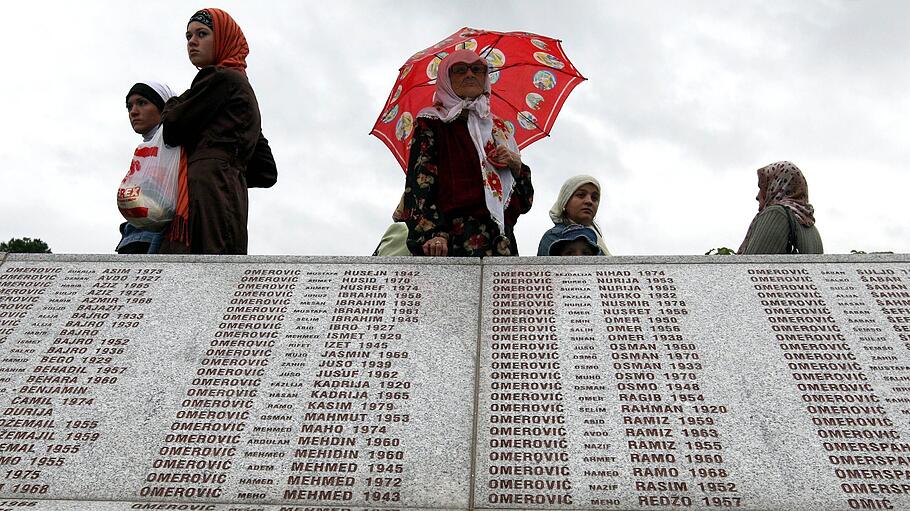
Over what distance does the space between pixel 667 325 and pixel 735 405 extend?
0.74 metres

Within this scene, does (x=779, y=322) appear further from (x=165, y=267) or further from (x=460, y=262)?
(x=165, y=267)

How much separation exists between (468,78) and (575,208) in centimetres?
138

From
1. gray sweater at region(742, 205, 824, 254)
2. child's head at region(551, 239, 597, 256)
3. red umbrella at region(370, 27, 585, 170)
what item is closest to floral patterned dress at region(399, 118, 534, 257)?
child's head at region(551, 239, 597, 256)

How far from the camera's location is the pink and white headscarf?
19.4 feet

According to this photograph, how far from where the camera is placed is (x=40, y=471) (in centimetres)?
379

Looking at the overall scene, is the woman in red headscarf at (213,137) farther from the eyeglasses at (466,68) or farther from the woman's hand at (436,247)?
the eyeglasses at (466,68)

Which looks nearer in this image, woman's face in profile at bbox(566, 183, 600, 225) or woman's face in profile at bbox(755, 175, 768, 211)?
woman's face in profile at bbox(566, 183, 600, 225)

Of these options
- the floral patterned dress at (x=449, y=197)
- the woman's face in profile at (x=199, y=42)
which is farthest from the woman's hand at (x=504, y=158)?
the woman's face in profile at (x=199, y=42)

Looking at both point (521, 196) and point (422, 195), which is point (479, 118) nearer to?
point (521, 196)

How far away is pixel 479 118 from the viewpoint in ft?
20.2

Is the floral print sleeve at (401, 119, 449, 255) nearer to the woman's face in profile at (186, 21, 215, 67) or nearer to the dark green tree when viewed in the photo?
the woman's face in profile at (186, 21, 215, 67)

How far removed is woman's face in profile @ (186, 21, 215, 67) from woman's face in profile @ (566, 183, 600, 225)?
3.16 metres

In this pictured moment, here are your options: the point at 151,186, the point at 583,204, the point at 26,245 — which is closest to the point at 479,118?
the point at 583,204

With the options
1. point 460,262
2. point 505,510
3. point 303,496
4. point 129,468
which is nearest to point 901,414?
point 505,510
